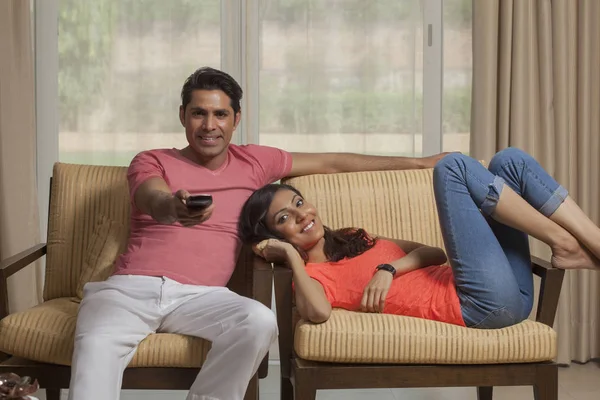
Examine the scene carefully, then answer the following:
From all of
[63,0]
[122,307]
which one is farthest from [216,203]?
[63,0]

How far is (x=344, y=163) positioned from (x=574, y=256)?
2.99ft

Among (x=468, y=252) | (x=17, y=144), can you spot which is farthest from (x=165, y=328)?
(x=17, y=144)

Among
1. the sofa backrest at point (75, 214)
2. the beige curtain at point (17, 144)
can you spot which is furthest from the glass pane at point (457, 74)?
the beige curtain at point (17, 144)

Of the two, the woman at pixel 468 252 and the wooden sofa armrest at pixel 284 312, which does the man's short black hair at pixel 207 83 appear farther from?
the wooden sofa armrest at pixel 284 312

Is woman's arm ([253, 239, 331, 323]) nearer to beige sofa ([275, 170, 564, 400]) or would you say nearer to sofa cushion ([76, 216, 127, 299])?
beige sofa ([275, 170, 564, 400])

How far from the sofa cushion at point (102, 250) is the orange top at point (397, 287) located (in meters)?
0.68

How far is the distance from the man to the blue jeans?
1.86 ft

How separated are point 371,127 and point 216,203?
53.8 inches

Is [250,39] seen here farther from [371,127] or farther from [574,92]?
[574,92]

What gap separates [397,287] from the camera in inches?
109

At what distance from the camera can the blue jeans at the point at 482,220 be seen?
264 cm

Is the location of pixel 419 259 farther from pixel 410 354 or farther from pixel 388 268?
pixel 410 354

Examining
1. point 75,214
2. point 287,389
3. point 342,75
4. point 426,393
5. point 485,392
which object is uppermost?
point 342,75

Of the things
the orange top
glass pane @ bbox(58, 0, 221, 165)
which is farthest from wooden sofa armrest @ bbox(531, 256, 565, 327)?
glass pane @ bbox(58, 0, 221, 165)
